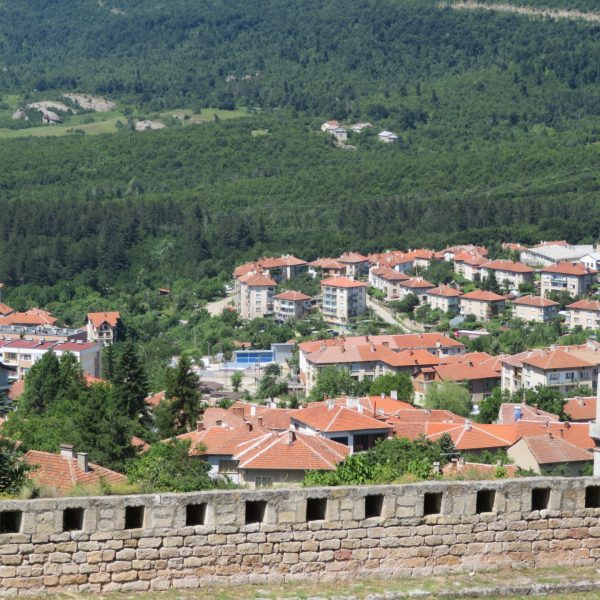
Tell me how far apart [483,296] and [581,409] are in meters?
41.9

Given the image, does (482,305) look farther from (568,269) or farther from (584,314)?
(568,269)

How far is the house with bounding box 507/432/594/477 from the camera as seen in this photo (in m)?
33.6

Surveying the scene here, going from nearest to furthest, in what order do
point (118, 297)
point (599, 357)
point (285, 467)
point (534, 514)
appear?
point (534, 514) → point (285, 467) → point (599, 357) → point (118, 297)

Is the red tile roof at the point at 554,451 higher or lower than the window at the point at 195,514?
lower

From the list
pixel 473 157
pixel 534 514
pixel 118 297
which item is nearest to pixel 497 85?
pixel 473 157

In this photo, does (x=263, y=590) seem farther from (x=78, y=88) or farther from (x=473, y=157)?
(x=78, y=88)

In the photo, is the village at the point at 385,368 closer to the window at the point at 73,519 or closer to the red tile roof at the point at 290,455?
the red tile roof at the point at 290,455

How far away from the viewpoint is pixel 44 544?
11133mm

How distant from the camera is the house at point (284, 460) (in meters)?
26.7

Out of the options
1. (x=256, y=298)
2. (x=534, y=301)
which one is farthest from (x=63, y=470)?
(x=256, y=298)

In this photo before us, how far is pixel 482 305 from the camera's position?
317 feet

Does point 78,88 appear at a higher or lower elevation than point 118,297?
higher

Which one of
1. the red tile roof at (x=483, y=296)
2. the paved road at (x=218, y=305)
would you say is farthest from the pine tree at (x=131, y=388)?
the red tile roof at (x=483, y=296)

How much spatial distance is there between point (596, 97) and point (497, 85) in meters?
12.4
